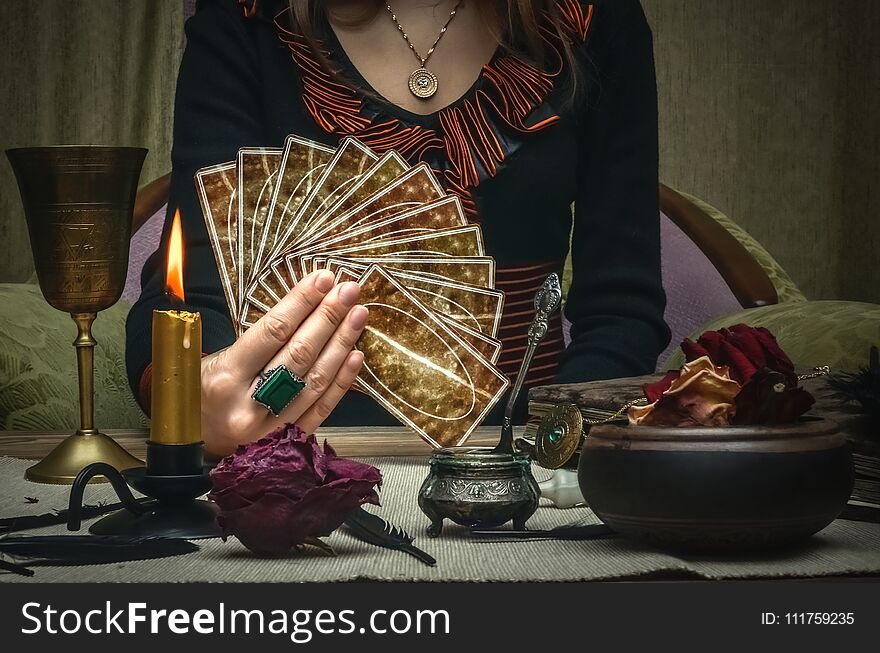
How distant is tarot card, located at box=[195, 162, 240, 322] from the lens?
3.42ft

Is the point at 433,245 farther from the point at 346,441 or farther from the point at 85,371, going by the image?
the point at 85,371

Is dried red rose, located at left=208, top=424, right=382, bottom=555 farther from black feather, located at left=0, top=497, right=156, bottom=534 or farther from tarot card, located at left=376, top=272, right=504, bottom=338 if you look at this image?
tarot card, located at left=376, top=272, right=504, bottom=338

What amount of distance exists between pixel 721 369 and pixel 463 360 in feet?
1.48

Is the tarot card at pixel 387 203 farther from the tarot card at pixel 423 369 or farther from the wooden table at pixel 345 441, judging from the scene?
the wooden table at pixel 345 441

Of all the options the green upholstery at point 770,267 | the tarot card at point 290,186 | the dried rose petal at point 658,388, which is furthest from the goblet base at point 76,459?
the green upholstery at point 770,267

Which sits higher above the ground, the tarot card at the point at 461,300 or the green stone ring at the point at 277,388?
the tarot card at the point at 461,300

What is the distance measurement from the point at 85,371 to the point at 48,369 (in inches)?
29.5

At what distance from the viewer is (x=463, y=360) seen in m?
1.05

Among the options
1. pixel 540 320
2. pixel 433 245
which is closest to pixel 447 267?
pixel 433 245

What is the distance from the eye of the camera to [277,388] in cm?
97

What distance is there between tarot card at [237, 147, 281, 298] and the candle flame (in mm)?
326

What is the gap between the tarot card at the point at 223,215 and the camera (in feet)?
3.42

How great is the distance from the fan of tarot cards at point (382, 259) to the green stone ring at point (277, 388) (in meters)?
0.11

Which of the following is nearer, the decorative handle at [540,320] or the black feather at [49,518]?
the black feather at [49,518]
